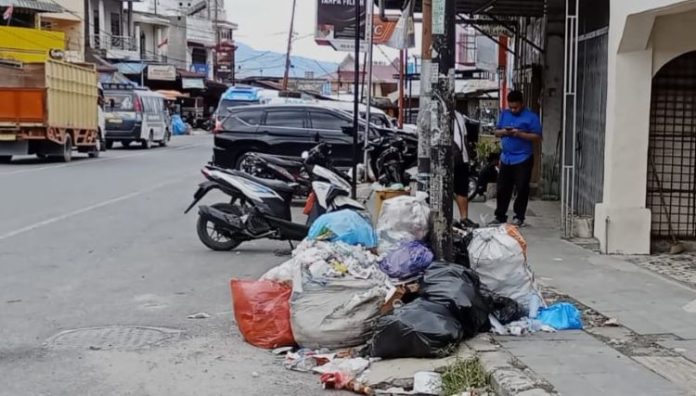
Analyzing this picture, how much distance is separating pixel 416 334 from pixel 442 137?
2240 mm

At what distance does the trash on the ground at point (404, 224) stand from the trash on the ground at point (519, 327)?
135 cm

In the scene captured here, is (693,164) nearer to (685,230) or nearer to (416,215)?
(685,230)

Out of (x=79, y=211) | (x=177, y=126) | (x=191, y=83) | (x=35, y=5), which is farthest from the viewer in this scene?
(x=191, y=83)

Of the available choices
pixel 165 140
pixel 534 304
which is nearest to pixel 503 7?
pixel 534 304

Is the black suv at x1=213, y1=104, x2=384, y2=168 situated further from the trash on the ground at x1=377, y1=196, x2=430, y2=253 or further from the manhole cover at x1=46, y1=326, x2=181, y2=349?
the manhole cover at x1=46, y1=326, x2=181, y2=349

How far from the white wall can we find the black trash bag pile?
3772mm

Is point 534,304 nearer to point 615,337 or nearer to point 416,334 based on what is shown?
point 615,337

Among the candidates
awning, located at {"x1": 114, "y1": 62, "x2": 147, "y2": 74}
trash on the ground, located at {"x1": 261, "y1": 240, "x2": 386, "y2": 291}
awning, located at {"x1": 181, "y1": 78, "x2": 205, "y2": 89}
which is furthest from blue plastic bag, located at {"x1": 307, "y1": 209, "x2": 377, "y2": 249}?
awning, located at {"x1": 181, "y1": 78, "x2": 205, "y2": 89}

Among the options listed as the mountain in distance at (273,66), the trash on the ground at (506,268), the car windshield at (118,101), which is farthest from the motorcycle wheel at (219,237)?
the mountain in distance at (273,66)

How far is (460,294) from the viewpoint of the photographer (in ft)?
20.9

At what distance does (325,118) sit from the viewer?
19078 millimetres

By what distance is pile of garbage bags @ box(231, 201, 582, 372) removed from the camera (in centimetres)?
614

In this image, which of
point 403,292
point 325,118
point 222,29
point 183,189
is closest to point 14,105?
point 183,189

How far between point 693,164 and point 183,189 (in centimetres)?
1135
